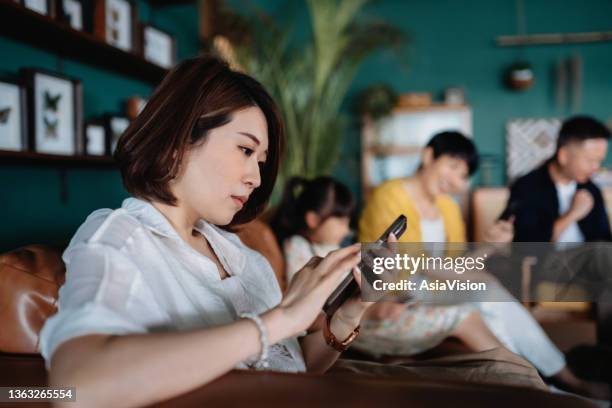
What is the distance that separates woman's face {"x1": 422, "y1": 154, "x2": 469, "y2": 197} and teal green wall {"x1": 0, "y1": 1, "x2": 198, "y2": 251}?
1.59m

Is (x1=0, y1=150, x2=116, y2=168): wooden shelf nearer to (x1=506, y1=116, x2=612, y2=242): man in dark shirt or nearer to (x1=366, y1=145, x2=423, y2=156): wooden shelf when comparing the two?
(x1=506, y1=116, x2=612, y2=242): man in dark shirt

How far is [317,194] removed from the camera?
7.06 feet

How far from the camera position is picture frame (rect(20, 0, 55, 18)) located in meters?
1.63

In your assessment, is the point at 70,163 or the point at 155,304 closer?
the point at 155,304

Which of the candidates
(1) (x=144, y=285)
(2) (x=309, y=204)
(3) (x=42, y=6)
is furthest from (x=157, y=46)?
(1) (x=144, y=285)

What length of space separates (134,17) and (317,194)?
48.2 inches

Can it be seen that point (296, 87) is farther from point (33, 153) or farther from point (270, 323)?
point (270, 323)

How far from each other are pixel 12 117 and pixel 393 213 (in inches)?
62.5

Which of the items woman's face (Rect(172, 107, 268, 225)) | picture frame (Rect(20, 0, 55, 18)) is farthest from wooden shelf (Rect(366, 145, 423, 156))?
woman's face (Rect(172, 107, 268, 225))

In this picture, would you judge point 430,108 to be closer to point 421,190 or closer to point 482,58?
point 482,58

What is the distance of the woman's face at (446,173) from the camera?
233cm

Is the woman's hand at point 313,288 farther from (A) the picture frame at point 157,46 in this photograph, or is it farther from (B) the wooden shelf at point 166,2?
(B) the wooden shelf at point 166,2

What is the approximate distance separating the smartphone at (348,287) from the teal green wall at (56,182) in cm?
98

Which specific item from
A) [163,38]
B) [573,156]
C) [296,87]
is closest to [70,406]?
[163,38]
